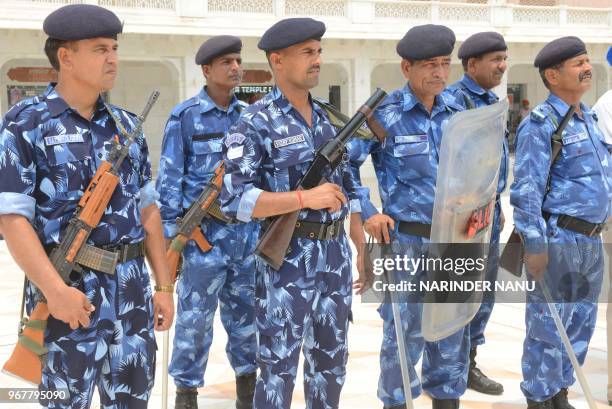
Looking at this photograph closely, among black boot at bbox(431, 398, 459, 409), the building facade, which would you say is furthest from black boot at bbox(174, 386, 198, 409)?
the building facade

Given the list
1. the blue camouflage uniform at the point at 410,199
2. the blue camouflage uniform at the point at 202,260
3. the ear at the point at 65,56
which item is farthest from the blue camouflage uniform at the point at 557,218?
the ear at the point at 65,56

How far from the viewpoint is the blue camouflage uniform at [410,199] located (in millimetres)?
3256

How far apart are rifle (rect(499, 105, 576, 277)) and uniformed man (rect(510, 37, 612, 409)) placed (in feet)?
0.09

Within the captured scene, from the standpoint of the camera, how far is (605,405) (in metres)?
3.87

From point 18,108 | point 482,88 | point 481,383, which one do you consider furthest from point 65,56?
point 481,383

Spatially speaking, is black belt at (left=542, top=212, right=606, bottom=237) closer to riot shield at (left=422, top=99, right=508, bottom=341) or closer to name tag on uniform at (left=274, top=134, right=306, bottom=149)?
riot shield at (left=422, top=99, right=508, bottom=341)

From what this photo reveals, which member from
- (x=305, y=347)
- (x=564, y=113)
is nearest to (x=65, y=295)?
(x=305, y=347)

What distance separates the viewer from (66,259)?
2.27 metres

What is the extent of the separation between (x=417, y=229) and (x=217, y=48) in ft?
4.75

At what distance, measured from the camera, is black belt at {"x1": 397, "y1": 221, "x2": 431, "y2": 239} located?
10.7ft

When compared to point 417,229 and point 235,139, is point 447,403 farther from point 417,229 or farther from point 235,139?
point 235,139

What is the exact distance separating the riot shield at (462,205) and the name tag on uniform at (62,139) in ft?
3.86

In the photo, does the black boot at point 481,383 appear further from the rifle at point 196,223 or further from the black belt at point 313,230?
the black belt at point 313,230

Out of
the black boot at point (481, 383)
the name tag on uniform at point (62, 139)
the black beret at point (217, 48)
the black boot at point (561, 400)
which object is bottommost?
the black boot at point (481, 383)
